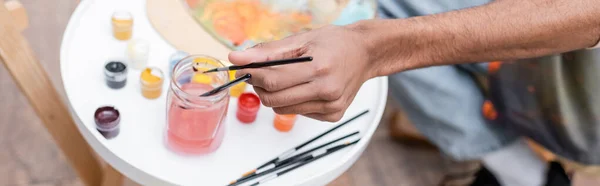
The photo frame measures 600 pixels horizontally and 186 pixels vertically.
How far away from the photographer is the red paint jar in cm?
77

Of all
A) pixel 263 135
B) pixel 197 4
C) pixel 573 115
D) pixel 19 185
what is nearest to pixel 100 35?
pixel 197 4

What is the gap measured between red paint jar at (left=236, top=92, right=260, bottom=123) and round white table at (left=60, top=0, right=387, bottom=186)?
1 centimetres

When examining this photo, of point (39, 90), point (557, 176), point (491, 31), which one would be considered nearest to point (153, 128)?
point (39, 90)

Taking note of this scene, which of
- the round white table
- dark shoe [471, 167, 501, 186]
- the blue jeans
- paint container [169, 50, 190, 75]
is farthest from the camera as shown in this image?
dark shoe [471, 167, 501, 186]

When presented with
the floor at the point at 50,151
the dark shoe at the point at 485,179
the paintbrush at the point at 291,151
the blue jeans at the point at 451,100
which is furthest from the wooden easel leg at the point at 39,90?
the dark shoe at the point at 485,179

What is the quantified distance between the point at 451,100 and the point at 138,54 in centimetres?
61

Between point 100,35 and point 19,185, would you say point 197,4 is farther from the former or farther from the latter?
point 19,185

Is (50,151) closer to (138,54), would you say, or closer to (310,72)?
(138,54)

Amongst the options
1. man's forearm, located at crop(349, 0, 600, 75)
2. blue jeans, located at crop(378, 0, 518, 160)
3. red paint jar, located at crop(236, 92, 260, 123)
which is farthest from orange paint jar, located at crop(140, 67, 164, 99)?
blue jeans, located at crop(378, 0, 518, 160)

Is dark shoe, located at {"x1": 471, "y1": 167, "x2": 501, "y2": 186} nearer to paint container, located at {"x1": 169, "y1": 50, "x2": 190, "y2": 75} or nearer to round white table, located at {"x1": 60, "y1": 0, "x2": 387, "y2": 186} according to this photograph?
round white table, located at {"x1": 60, "y1": 0, "x2": 387, "y2": 186}

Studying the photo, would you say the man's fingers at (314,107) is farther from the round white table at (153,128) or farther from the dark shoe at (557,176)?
the dark shoe at (557,176)

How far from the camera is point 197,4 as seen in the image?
2.97ft

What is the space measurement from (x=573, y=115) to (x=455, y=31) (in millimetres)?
348

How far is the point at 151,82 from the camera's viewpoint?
768 mm
